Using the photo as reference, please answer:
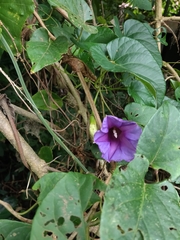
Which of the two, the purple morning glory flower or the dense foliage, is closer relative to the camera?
the dense foliage

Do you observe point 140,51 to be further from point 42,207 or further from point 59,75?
point 42,207

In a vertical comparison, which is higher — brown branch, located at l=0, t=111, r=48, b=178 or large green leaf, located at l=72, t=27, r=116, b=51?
large green leaf, located at l=72, t=27, r=116, b=51

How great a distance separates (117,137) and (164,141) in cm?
15

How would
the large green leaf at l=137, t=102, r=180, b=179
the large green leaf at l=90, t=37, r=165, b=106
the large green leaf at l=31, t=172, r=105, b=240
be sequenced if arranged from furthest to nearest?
the large green leaf at l=90, t=37, r=165, b=106
the large green leaf at l=137, t=102, r=180, b=179
the large green leaf at l=31, t=172, r=105, b=240

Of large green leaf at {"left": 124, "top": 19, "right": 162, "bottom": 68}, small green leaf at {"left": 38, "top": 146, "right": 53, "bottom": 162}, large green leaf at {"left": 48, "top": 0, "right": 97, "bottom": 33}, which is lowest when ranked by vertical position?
small green leaf at {"left": 38, "top": 146, "right": 53, "bottom": 162}

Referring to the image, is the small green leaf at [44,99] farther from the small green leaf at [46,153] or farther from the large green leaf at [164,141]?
the large green leaf at [164,141]

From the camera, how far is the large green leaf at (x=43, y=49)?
0.60 m

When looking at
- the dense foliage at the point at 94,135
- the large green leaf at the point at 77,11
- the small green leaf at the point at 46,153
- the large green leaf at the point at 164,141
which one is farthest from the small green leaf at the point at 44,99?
the large green leaf at the point at 164,141

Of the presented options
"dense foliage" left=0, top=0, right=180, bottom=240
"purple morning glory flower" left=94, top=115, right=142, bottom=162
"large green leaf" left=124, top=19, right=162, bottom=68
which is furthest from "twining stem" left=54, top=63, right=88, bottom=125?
"large green leaf" left=124, top=19, right=162, bottom=68

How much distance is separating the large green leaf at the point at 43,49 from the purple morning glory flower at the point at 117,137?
0.51ft

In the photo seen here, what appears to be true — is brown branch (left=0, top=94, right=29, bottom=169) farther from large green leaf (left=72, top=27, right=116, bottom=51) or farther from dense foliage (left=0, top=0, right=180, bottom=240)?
large green leaf (left=72, top=27, right=116, bottom=51)

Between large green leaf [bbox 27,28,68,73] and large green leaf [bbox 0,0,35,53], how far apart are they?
33 mm

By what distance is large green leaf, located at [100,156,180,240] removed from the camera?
0.40 m

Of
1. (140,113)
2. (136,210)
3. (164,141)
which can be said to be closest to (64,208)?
(136,210)
